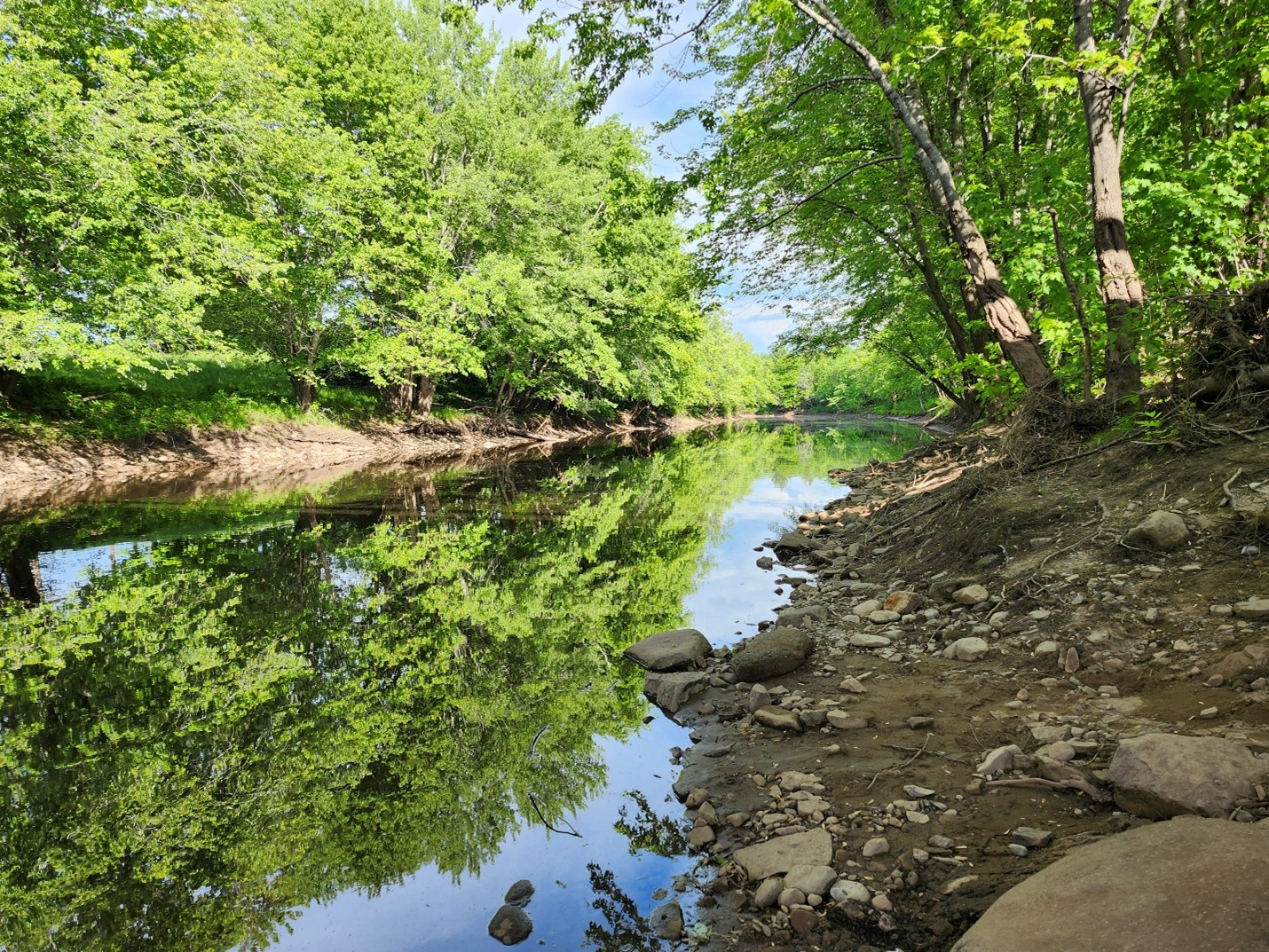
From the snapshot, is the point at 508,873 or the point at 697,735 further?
the point at 697,735

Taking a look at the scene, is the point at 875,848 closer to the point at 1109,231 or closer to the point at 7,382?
the point at 1109,231

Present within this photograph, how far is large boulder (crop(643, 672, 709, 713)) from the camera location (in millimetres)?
4449

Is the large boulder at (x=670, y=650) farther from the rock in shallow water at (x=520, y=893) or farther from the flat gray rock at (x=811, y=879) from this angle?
the flat gray rock at (x=811, y=879)

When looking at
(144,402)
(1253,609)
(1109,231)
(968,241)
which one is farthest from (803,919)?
(144,402)

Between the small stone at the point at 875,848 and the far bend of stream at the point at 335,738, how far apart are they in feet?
2.67

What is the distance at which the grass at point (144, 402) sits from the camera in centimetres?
1498

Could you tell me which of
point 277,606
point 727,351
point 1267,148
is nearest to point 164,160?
point 277,606

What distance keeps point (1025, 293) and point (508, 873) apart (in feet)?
39.4

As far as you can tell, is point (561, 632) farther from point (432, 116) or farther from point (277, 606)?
point (432, 116)

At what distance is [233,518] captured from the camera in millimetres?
10578

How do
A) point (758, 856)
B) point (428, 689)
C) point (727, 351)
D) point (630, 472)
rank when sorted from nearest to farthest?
point (758, 856)
point (428, 689)
point (630, 472)
point (727, 351)

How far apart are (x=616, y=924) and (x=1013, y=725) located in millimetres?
2226

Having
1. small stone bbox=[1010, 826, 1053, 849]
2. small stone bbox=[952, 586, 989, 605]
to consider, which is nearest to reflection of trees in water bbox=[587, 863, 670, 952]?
small stone bbox=[1010, 826, 1053, 849]

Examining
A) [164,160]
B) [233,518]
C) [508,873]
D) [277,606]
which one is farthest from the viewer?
[164,160]
